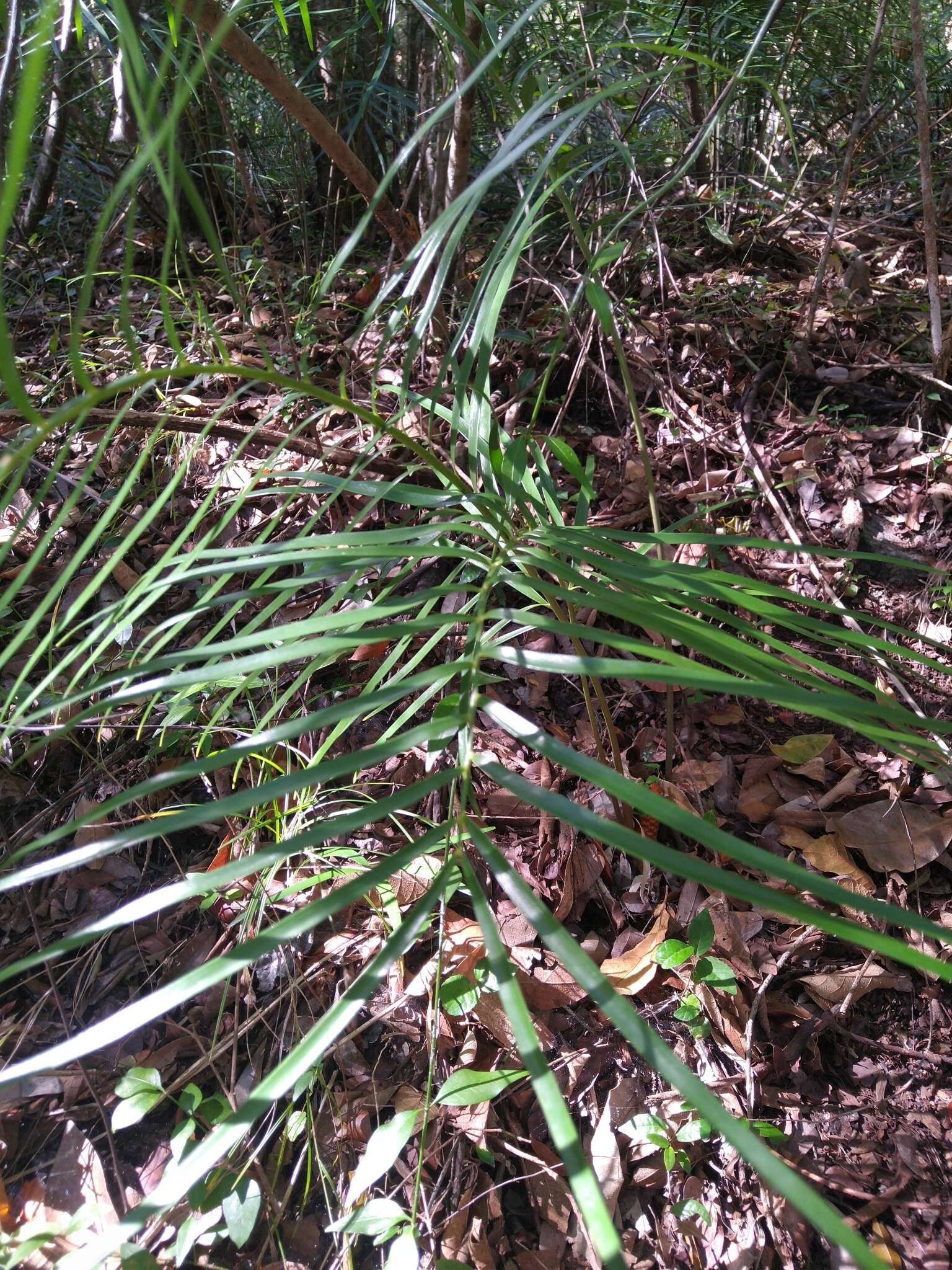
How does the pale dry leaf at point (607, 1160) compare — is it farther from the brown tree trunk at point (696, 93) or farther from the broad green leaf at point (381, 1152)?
the brown tree trunk at point (696, 93)

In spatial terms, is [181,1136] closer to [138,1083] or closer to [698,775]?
[138,1083]

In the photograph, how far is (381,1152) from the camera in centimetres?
65

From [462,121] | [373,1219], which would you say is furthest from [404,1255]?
[462,121]

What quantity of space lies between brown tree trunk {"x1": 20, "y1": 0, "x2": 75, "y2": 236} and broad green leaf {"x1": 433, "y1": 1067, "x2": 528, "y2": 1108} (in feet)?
6.29

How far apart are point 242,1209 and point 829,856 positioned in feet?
2.37

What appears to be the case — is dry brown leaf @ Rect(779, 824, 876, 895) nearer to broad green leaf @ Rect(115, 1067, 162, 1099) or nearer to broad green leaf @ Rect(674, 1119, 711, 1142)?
broad green leaf @ Rect(674, 1119, 711, 1142)

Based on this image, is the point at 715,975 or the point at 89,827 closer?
the point at 715,975

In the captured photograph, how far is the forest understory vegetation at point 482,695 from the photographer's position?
408 millimetres

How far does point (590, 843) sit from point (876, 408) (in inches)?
36.9

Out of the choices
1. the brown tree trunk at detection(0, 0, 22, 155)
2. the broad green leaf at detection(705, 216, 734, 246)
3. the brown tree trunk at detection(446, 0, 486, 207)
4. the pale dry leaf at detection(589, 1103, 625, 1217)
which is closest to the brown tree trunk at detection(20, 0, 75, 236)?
the brown tree trunk at detection(446, 0, 486, 207)

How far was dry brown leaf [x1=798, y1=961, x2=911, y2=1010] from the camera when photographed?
82 centimetres

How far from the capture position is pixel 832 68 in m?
1.82

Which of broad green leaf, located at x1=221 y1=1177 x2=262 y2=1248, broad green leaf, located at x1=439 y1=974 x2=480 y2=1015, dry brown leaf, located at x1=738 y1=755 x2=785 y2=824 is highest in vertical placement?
dry brown leaf, located at x1=738 y1=755 x2=785 y2=824

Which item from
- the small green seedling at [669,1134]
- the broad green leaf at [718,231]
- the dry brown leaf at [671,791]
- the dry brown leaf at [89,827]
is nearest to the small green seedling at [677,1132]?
the small green seedling at [669,1134]
